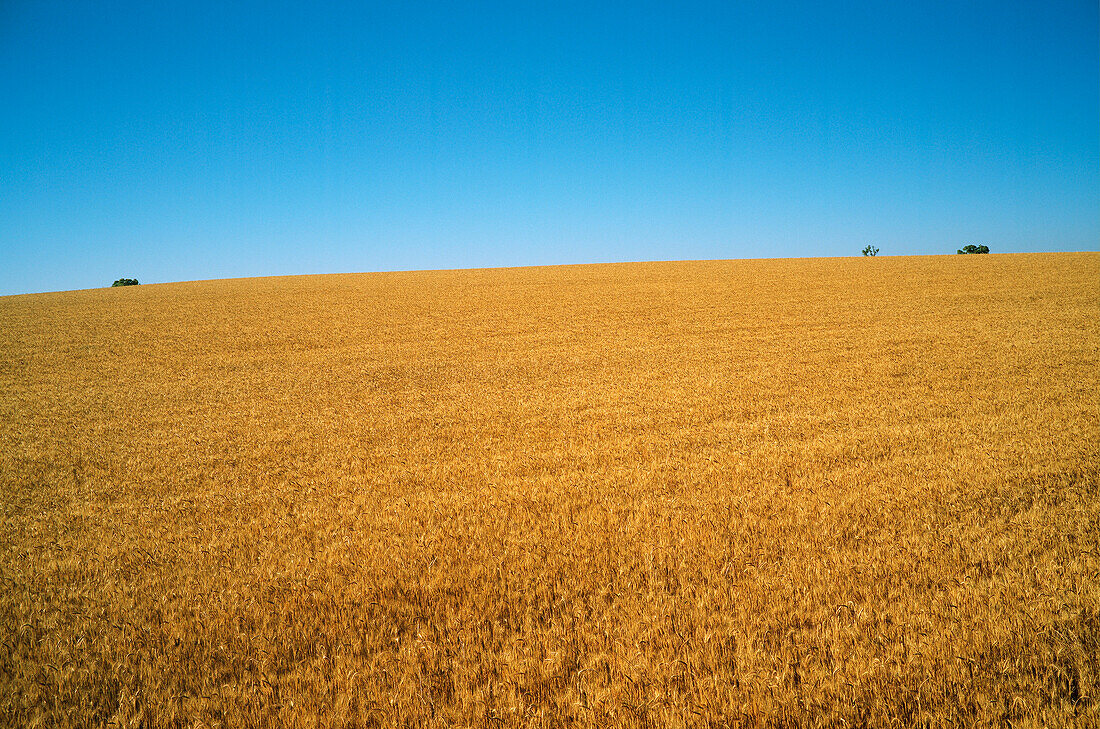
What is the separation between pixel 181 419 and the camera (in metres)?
10.4

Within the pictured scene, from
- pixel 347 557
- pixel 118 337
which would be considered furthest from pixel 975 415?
pixel 118 337

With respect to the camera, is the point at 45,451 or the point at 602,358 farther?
the point at 602,358

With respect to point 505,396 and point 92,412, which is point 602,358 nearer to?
point 505,396

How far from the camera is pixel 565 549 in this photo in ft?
16.3

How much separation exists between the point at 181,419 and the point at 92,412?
2518mm

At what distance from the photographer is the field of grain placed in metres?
3.26

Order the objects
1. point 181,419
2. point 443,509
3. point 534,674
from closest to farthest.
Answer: point 534,674 < point 443,509 < point 181,419

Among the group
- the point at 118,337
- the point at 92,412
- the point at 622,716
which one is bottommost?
the point at 622,716

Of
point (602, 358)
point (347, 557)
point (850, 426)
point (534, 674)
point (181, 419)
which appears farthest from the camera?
point (602, 358)

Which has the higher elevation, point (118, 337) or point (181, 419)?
point (118, 337)

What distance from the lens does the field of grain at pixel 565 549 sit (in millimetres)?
3260

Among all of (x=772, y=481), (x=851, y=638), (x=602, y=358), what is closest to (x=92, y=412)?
(x=602, y=358)

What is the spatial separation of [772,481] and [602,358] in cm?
954

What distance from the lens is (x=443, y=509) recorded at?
6.03 meters
